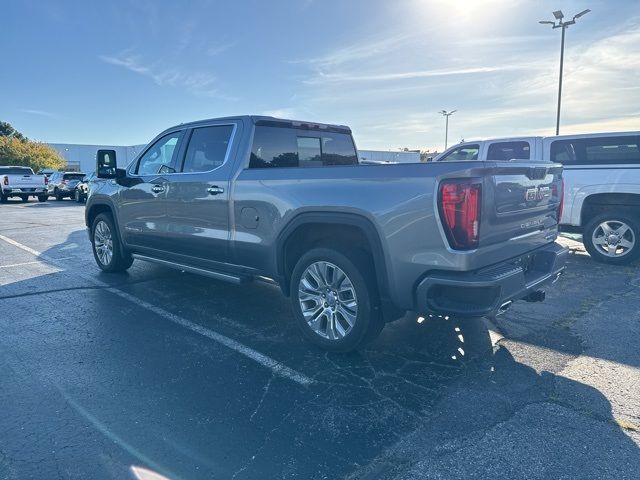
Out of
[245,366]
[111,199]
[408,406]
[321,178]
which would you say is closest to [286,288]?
[245,366]

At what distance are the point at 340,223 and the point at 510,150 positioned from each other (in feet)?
18.4

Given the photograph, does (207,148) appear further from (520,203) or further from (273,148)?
(520,203)

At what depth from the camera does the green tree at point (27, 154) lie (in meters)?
46.1

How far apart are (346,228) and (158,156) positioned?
10.0 ft

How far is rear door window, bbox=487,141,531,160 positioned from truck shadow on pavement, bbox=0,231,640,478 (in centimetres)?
394

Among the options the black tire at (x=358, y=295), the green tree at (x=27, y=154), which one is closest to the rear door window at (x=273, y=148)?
the black tire at (x=358, y=295)

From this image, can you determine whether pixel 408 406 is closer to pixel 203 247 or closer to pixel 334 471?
pixel 334 471

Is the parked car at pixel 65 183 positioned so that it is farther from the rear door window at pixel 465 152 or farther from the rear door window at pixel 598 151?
the rear door window at pixel 598 151

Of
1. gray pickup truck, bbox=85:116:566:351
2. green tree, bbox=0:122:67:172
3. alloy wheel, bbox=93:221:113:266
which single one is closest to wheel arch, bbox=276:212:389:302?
gray pickup truck, bbox=85:116:566:351

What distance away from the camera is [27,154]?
4694 cm

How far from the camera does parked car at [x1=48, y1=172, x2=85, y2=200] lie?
24531 millimetres

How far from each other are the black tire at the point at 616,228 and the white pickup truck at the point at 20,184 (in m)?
24.4

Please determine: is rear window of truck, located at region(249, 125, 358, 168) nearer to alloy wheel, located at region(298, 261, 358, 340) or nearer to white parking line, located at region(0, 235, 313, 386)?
alloy wheel, located at region(298, 261, 358, 340)

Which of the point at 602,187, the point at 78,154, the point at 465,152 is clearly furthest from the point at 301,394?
the point at 78,154
